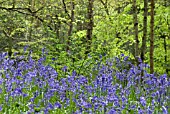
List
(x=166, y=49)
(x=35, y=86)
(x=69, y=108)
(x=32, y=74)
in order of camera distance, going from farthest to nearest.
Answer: (x=166, y=49), (x=35, y=86), (x=32, y=74), (x=69, y=108)

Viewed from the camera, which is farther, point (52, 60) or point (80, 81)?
point (52, 60)

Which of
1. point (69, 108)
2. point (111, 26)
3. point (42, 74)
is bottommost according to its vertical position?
point (69, 108)

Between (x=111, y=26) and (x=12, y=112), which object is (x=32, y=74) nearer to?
(x=12, y=112)

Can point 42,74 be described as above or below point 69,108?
above

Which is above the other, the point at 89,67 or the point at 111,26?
the point at 111,26

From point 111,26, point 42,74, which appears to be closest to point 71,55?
point 42,74

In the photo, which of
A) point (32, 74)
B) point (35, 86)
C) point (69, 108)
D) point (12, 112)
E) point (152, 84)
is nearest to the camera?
point (12, 112)

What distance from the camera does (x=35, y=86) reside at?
6.25 metres

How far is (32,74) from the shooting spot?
5855 millimetres

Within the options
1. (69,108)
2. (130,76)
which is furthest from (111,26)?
(69,108)

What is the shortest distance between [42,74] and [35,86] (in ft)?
1.10

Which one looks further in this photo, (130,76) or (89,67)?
(89,67)

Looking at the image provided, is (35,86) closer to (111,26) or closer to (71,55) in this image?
(71,55)

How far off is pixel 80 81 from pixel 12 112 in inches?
67.1
